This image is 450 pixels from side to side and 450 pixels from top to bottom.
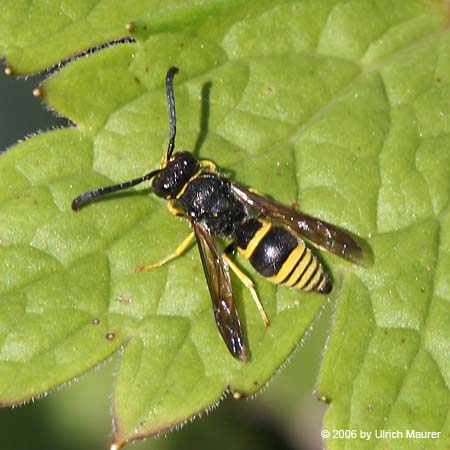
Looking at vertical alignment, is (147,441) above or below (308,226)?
below

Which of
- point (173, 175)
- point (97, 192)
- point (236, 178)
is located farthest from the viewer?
point (236, 178)

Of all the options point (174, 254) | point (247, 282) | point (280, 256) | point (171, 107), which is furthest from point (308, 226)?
point (171, 107)

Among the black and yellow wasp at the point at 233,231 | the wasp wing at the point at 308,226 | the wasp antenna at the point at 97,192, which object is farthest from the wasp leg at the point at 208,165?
the wasp antenna at the point at 97,192

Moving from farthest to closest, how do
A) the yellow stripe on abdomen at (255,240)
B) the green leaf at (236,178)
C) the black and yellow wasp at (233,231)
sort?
the yellow stripe on abdomen at (255,240) → the black and yellow wasp at (233,231) → the green leaf at (236,178)

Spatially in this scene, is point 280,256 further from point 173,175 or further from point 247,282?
point 173,175

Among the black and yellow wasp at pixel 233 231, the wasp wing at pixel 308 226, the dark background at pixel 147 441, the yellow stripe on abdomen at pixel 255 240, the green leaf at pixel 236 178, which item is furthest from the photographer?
the dark background at pixel 147 441

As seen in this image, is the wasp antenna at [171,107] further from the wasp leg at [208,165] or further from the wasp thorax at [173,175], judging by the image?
the wasp leg at [208,165]

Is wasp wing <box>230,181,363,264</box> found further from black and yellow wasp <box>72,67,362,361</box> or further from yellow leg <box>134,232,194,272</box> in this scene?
yellow leg <box>134,232,194,272</box>

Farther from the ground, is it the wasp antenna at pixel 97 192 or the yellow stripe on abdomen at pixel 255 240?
the wasp antenna at pixel 97 192

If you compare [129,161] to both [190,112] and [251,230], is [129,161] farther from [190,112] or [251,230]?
[251,230]
